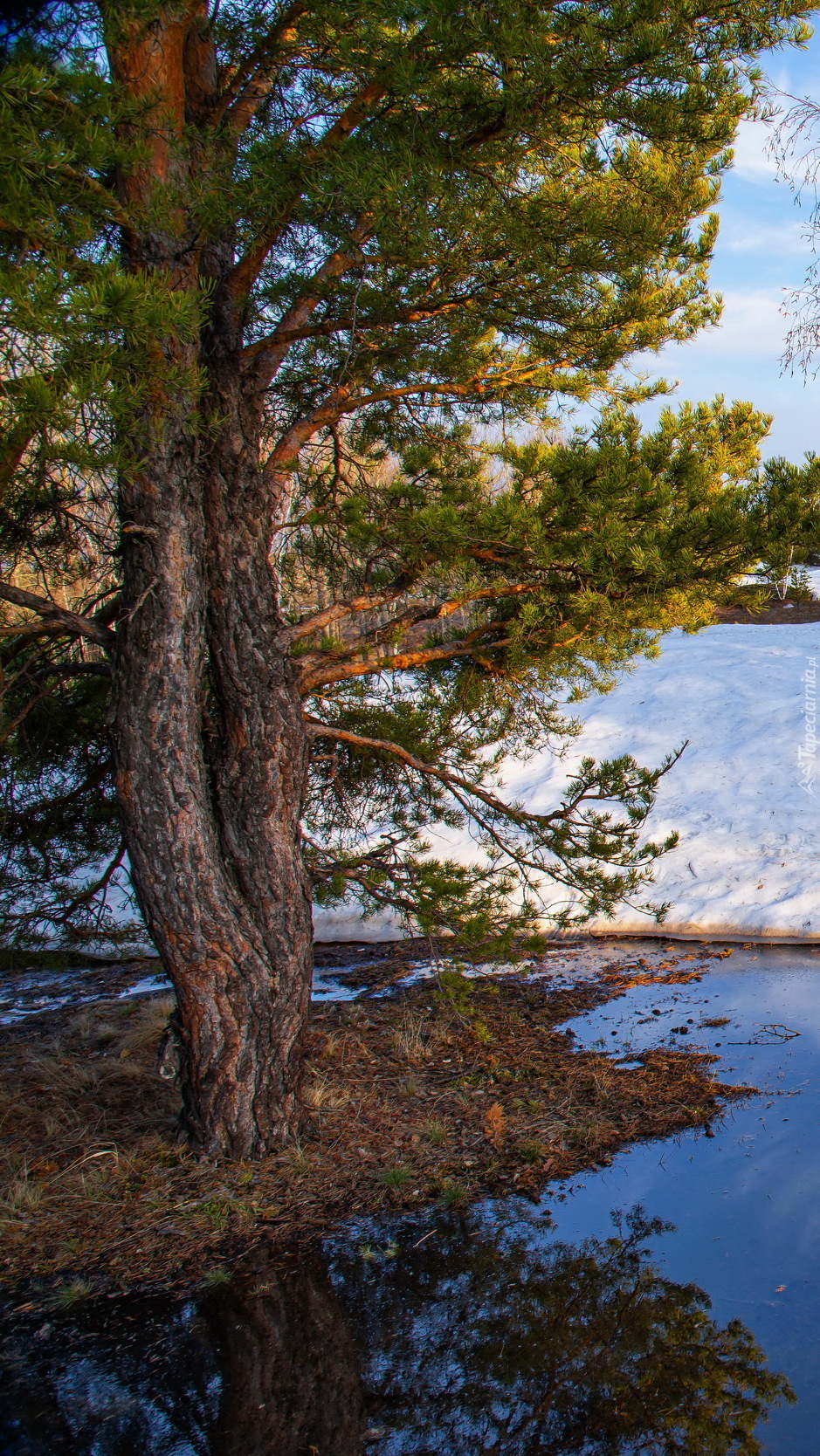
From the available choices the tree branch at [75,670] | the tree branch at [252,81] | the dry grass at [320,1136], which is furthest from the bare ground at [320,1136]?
the tree branch at [252,81]

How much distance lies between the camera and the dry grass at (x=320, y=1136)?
13.0ft

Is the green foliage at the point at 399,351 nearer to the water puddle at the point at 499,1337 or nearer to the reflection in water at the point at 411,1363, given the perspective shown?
the water puddle at the point at 499,1337

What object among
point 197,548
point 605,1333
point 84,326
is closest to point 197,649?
point 197,548

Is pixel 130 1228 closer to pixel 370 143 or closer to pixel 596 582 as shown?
pixel 596 582

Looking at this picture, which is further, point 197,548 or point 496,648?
point 496,648

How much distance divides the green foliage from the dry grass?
0.96 m

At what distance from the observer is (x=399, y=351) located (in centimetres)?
446

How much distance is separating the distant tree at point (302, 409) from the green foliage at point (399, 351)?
0.07ft

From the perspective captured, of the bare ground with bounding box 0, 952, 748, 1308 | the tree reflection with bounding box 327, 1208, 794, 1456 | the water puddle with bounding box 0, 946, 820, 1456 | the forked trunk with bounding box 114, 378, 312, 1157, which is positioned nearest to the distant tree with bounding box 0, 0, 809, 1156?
the forked trunk with bounding box 114, 378, 312, 1157

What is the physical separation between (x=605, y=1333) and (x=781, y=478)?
349 centimetres

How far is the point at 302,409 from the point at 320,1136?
387 cm

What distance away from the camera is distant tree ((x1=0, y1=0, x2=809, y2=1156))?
3324mm

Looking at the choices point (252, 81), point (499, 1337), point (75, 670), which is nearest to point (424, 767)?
point (75, 670)

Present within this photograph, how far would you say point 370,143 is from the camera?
151 inches
